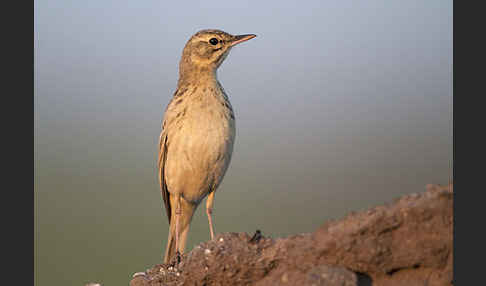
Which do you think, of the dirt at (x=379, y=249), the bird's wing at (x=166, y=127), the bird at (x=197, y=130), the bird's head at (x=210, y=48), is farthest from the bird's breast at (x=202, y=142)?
the dirt at (x=379, y=249)

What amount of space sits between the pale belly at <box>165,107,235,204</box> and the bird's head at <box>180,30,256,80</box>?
84cm

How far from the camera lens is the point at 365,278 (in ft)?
15.5

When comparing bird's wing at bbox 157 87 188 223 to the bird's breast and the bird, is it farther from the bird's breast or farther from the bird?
the bird's breast

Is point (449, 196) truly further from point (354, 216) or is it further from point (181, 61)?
point (181, 61)

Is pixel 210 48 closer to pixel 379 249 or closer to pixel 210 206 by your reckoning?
pixel 210 206

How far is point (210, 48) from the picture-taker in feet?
23.6

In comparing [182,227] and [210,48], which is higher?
[210,48]

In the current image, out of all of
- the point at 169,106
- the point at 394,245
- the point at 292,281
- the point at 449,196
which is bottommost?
the point at 292,281

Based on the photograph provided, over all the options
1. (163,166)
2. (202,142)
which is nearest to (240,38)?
(202,142)

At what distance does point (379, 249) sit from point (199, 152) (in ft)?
9.86

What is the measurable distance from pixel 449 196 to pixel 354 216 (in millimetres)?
828

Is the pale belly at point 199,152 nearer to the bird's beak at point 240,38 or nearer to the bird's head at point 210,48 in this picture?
the bird's head at point 210,48

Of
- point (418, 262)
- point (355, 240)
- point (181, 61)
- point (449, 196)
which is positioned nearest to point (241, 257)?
point (355, 240)

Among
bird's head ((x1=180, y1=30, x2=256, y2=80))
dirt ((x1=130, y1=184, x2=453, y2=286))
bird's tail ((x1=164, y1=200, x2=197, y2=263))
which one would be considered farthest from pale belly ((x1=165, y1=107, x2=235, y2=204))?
dirt ((x1=130, y1=184, x2=453, y2=286))
